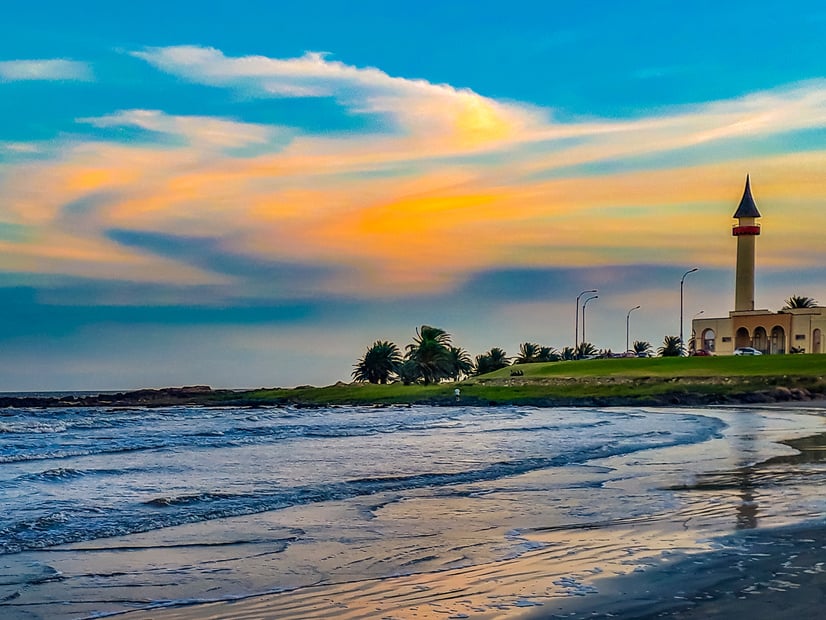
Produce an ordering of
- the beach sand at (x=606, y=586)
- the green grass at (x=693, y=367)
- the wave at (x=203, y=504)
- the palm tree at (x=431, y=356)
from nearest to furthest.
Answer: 1. the beach sand at (x=606, y=586)
2. the wave at (x=203, y=504)
3. the green grass at (x=693, y=367)
4. the palm tree at (x=431, y=356)

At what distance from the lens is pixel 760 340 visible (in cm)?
9669

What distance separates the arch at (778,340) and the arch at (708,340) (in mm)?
8909

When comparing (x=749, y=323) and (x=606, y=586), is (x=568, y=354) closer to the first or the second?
(x=749, y=323)

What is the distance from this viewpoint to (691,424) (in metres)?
33.5

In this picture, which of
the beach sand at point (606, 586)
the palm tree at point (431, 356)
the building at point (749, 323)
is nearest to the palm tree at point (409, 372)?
the palm tree at point (431, 356)

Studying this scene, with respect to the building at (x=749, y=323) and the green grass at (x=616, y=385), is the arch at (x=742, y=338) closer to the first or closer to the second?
the building at (x=749, y=323)

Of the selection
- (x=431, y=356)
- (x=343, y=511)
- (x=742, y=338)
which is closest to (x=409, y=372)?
(x=431, y=356)

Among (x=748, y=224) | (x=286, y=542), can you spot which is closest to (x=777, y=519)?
(x=286, y=542)

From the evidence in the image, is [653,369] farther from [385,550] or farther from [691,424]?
[385,550]

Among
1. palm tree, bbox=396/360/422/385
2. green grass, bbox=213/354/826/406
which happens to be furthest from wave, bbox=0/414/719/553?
palm tree, bbox=396/360/422/385

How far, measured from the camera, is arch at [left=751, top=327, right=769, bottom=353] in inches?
3773

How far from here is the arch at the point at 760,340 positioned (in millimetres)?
95831

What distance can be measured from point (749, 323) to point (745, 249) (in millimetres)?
12208

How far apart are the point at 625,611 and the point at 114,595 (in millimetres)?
4133
